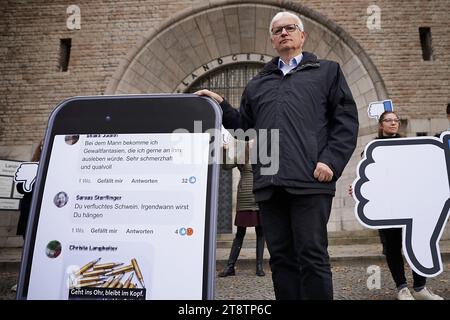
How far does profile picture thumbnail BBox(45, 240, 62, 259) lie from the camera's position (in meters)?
1.31

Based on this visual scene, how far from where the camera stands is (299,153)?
6.46 ft

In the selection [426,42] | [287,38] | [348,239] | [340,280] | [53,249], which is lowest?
[340,280]

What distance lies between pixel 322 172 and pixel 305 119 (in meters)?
0.33

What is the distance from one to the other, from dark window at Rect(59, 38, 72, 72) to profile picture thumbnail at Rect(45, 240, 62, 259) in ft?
30.8

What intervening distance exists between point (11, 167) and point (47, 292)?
693 centimetres

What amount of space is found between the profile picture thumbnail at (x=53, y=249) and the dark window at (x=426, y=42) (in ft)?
32.1

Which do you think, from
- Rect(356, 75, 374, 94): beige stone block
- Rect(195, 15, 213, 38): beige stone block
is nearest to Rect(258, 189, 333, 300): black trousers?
Rect(356, 75, 374, 94): beige stone block

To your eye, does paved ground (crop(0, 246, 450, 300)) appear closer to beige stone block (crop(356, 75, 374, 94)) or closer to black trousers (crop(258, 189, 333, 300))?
black trousers (crop(258, 189, 333, 300))

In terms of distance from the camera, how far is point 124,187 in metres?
1.36

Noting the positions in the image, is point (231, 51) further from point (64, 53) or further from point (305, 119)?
point (305, 119)

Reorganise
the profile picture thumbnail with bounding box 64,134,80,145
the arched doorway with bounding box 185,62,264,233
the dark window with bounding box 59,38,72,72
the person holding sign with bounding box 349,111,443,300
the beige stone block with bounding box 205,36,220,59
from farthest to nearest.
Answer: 1. the arched doorway with bounding box 185,62,264,233
2. the beige stone block with bounding box 205,36,220,59
3. the dark window with bounding box 59,38,72,72
4. the person holding sign with bounding box 349,111,443,300
5. the profile picture thumbnail with bounding box 64,134,80,145

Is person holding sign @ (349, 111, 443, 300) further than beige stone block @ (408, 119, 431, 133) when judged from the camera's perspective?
No

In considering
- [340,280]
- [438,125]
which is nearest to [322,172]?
[340,280]

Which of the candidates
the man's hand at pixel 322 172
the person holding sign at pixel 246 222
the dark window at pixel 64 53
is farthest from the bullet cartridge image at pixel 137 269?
the dark window at pixel 64 53
